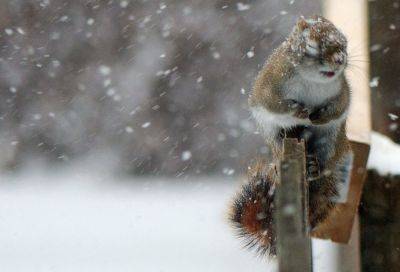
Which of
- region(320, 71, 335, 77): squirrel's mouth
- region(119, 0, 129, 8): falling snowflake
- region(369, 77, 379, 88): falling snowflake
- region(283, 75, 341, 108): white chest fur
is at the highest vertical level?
region(320, 71, 335, 77): squirrel's mouth

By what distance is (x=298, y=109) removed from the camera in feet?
7.53

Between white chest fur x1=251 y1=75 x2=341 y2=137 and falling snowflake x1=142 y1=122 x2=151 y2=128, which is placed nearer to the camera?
white chest fur x1=251 y1=75 x2=341 y2=137

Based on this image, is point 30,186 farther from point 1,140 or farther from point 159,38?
point 159,38

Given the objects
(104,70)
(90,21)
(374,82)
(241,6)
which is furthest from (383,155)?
(90,21)

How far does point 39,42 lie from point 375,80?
3821 millimetres

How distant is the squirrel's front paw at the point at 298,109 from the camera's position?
7.49ft

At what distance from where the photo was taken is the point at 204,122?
5.60 meters

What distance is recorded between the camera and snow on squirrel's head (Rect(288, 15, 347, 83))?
2.13 m

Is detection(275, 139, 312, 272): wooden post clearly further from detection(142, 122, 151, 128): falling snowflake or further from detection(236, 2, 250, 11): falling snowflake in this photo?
detection(142, 122, 151, 128): falling snowflake

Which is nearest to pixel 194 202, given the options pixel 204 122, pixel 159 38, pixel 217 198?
pixel 217 198

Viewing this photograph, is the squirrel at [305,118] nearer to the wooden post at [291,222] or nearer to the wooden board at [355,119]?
the wooden board at [355,119]

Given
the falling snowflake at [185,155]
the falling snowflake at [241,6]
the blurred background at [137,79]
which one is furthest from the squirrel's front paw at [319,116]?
the falling snowflake at [185,155]

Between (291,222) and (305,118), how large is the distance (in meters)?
1.03

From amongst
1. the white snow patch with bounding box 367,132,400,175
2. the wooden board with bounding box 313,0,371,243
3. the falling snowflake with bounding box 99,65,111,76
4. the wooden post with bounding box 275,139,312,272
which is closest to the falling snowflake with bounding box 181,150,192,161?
the falling snowflake with bounding box 99,65,111,76
